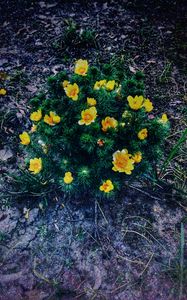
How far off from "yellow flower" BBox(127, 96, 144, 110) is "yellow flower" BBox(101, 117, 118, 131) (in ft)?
0.45

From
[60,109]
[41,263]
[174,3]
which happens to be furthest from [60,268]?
[174,3]

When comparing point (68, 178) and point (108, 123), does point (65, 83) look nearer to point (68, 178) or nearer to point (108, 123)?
point (108, 123)

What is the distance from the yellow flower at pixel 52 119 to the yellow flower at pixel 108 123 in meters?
0.27

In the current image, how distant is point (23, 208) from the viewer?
2.35 metres

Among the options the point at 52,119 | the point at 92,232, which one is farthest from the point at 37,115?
the point at 92,232

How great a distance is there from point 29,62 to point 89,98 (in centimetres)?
160

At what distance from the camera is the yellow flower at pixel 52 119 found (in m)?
1.92

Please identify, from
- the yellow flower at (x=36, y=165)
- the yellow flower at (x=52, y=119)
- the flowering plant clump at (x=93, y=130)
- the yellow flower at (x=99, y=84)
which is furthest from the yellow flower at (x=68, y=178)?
the yellow flower at (x=99, y=84)

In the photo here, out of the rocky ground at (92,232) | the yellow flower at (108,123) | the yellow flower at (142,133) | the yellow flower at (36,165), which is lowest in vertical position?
the rocky ground at (92,232)

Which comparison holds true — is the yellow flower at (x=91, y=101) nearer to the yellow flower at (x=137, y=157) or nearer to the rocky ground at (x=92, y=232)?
the yellow flower at (x=137, y=157)

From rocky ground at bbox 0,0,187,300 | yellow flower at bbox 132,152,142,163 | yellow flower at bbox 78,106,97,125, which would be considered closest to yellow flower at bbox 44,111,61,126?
yellow flower at bbox 78,106,97,125

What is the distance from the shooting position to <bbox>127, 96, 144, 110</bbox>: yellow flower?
1915 millimetres

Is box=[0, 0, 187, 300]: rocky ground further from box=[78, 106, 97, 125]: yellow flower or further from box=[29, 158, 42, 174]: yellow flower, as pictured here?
box=[78, 106, 97, 125]: yellow flower

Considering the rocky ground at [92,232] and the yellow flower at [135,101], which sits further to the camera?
the rocky ground at [92,232]
